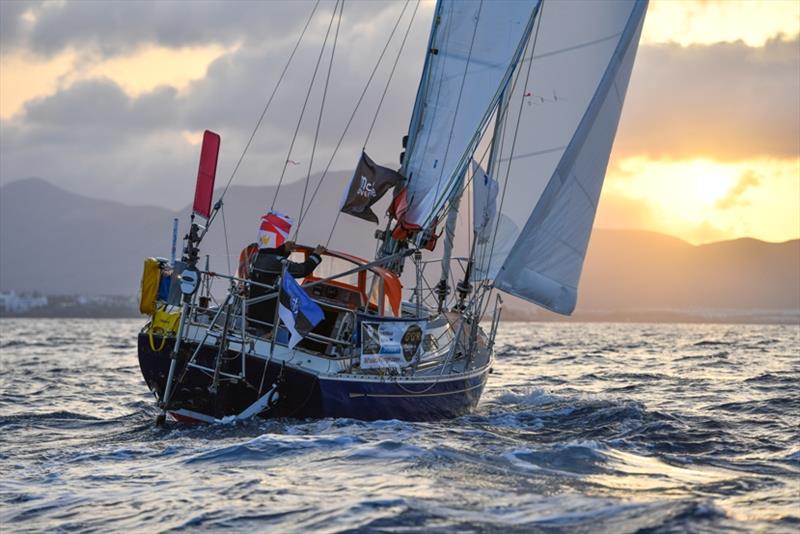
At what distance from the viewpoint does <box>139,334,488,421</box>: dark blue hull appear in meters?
14.3

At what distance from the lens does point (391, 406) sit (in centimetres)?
1507

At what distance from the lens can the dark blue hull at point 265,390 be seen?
14.3 metres

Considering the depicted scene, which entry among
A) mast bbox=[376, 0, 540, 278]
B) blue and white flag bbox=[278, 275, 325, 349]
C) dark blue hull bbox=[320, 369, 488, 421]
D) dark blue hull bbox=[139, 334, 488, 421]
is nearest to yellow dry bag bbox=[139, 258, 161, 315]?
dark blue hull bbox=[139, 334, 488, 421]

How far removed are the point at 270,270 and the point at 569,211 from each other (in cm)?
637

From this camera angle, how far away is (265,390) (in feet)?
47.2

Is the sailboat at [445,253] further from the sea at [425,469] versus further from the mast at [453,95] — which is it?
the sea at [425,469]

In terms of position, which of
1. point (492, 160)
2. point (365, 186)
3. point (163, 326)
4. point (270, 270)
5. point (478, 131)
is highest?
point (478, 131)

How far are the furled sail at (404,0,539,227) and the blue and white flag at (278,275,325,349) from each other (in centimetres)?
478

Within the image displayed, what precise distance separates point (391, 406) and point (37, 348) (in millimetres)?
32887

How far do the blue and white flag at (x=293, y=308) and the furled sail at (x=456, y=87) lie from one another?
4.78 meters

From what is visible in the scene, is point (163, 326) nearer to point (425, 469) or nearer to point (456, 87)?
point (425, 469)

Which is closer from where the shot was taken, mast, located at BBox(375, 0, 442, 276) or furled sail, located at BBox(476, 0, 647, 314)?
furled sail, located at BBox(476, 0, 647, 314)

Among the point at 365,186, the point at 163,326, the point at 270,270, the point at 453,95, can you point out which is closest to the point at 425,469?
the point at 270,270

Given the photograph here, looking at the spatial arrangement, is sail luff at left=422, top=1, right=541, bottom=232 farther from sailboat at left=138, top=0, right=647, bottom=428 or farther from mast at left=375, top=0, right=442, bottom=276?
mast at left=375, top=0, right=442, bottom=276
